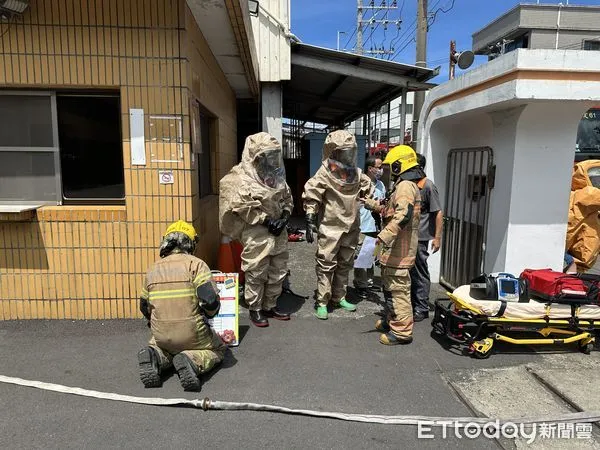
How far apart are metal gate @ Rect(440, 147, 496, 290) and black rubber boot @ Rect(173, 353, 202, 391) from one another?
3508mm

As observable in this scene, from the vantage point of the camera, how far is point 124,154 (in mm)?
4246

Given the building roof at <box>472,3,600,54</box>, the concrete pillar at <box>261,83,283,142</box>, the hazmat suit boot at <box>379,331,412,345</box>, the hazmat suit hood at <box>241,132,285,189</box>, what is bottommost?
the hazmat suit boot at <box>379,331,412,345</box>

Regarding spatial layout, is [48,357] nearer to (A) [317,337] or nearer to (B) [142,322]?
(B) [142,322]

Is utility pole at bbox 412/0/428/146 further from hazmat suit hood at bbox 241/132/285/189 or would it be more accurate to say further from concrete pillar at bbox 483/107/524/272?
hazmat suit hood at bbox 241/132/285/189

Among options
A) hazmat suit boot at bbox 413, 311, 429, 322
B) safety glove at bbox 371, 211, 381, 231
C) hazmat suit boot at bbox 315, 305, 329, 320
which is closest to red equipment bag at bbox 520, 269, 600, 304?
hazmat suit boot at bbox 413, 311, 429, 322

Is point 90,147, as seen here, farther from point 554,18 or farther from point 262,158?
point 554,18

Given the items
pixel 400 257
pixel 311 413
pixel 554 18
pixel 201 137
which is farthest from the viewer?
pixel 554 18

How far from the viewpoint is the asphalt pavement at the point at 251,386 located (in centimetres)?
278

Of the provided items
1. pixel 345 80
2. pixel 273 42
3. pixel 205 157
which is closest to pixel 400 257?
pixel 205 157

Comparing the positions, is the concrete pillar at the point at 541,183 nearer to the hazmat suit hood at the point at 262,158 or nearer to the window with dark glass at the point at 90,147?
the hazmat suit hood at the point at 262,158

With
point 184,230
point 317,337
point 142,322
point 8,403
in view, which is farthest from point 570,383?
point 8,403

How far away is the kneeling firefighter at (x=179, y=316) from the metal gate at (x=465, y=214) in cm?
334

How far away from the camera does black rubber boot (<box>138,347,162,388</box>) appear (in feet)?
10.7

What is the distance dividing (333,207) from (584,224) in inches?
122
